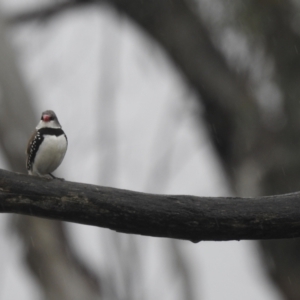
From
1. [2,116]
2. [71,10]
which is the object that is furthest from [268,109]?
[2,116]

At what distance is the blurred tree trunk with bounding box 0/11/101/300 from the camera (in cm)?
639

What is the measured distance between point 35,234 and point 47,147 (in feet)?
8.14

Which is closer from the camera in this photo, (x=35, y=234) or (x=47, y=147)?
(x=47, y=147)

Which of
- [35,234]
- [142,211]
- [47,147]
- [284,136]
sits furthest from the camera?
[284,136]

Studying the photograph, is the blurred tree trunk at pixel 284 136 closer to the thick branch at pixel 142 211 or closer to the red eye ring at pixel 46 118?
the red eye ring at pixel 46 118

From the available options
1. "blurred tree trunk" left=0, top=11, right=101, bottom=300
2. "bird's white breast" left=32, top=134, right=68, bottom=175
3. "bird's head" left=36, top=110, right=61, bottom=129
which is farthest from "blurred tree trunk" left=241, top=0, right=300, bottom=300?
"bird's white breast" left=32, top=134, right=68, bottom=175

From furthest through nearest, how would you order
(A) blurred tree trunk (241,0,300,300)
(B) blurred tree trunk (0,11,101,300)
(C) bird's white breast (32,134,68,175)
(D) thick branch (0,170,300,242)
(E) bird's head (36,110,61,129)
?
(A) blurred tree trunk (241,0,300,300) < (B) blurred tree trunk (0,11,101,300) < (E) bird's head (36,110,61,129) < (C) bird's white breast (32,134,68,175) < (D) thick branch (0,170,300,242)

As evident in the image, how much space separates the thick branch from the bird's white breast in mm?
1192

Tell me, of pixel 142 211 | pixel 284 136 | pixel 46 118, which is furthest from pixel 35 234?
pixel 142 211

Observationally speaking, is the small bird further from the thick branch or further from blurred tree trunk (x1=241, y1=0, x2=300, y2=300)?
blurred tree trunk (x1=241, y1=0, x2=300, y2=300)

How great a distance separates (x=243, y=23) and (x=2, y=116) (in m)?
2.89

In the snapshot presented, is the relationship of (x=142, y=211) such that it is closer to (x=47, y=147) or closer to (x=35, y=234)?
(x=47, y=147)

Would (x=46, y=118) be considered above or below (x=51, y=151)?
above

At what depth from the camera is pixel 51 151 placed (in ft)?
14.2
